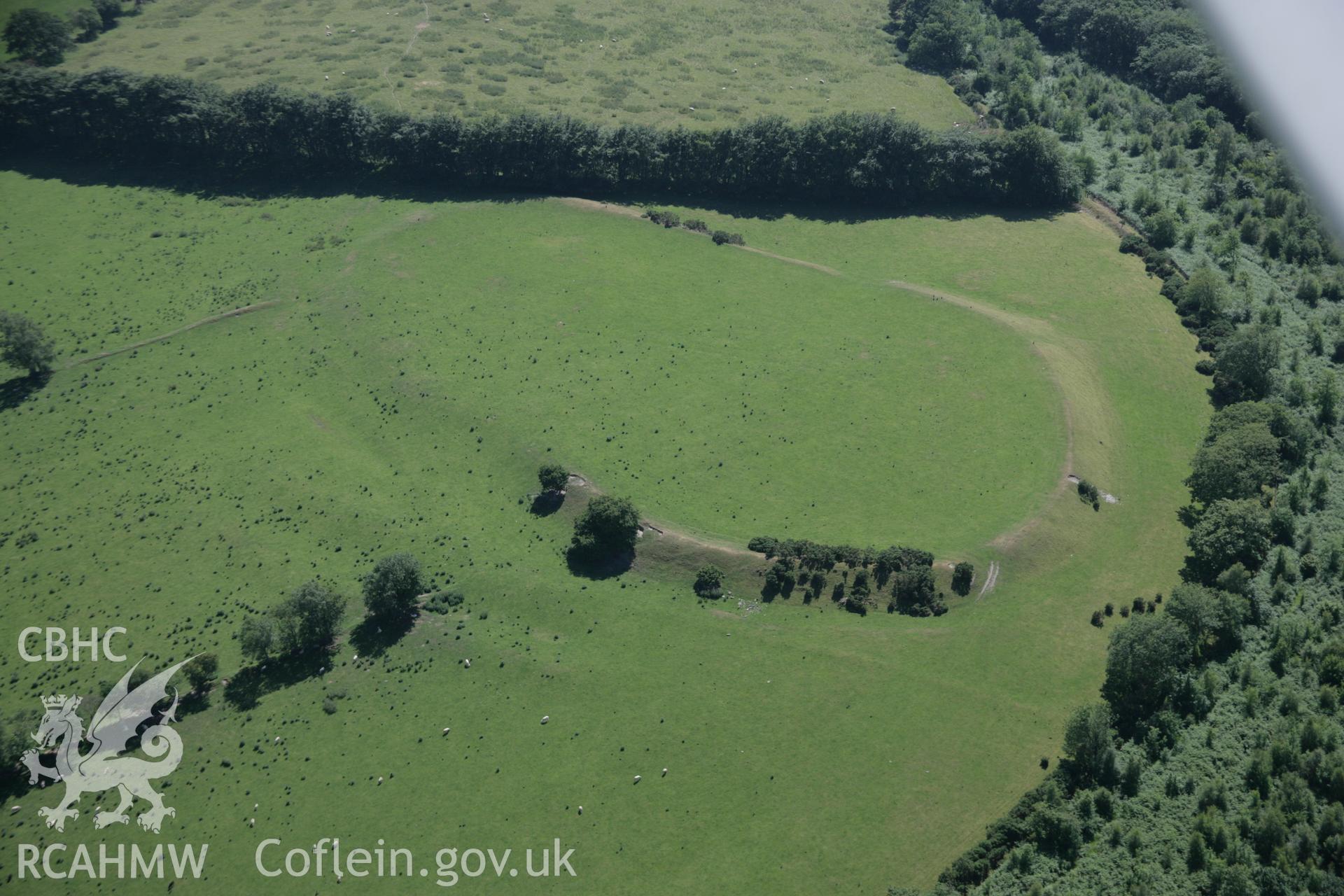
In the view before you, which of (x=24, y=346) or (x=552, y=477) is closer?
(x=552, y=477)

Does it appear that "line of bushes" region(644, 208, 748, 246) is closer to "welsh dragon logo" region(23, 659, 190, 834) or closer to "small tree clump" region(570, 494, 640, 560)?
"small tree clump" region(570, 494, 640, 560)

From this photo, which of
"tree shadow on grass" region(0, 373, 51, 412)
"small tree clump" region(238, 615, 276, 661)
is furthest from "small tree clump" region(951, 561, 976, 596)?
"tree shadow on grass" region(0, 373, 51, 412)

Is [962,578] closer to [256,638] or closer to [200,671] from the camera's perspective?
[256,638]

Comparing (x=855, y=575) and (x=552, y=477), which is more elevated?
(x=855, y=575)

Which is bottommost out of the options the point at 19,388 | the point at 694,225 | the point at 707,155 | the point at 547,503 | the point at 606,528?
the point at 19,388

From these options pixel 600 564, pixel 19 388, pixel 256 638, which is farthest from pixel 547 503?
pixel 19 388

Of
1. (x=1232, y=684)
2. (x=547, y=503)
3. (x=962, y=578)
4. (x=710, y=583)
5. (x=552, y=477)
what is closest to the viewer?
(x=1232, y=684)

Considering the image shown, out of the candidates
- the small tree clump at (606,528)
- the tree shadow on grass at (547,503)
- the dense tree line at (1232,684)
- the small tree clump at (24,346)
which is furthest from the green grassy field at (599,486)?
the dense tree line at (1232,684)
